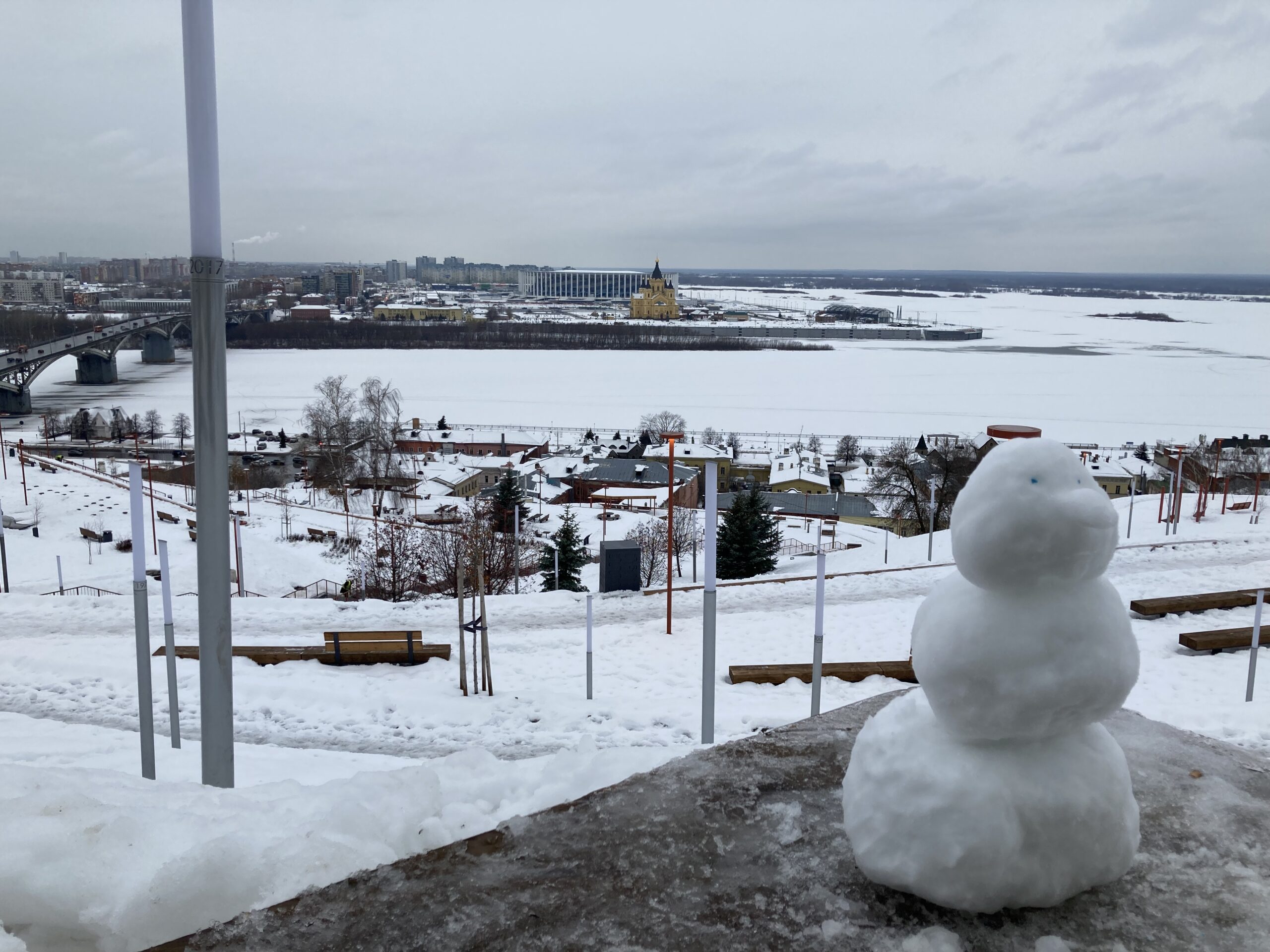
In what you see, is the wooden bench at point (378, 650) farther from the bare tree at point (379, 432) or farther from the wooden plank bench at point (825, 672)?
the bare tree at point (379, 432)

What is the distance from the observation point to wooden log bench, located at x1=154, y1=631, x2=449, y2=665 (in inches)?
543

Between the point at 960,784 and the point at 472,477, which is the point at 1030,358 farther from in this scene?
the point at 960,784

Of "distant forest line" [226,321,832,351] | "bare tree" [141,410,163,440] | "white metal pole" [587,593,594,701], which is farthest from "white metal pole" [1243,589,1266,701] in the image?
"distant forest line" [226,321,832,351]

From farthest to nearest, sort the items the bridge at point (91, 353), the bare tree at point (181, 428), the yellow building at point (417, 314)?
1. the yellow building at point (417, 314)
2. the bridge at point (91, 353)
3. the bare tree at point (181, 428)

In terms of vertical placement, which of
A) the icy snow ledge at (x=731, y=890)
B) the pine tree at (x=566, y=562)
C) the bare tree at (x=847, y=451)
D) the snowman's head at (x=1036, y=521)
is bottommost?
the bare tree at (x=847, y=451)

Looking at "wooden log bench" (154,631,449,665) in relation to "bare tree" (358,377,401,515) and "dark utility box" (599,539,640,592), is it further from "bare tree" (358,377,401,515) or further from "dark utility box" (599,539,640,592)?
"bare tree" (358,377,401,515)

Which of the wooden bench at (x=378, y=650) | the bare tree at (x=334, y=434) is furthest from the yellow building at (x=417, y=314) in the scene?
the wooden bench at (x=378, y=650)

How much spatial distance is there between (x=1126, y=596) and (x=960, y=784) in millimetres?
15470

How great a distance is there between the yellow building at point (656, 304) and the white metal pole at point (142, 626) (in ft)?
551

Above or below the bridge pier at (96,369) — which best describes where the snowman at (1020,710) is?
above

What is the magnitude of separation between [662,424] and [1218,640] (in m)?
49.1

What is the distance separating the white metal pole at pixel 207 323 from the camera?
20.2 feet

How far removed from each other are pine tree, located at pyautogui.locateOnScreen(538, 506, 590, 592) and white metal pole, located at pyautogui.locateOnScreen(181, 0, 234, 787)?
1617 centimetres

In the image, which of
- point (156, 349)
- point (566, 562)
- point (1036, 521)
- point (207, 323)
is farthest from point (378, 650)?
point (156, 349)
